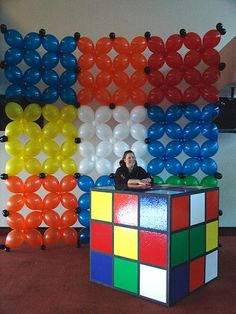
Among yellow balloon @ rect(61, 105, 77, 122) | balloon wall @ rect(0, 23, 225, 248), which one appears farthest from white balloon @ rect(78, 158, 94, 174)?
yellow balloon @ rect(61, 105, 77, 122)

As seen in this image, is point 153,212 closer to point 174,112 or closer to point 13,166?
point 174,112

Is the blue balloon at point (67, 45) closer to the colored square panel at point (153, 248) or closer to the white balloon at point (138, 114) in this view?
the white balloon at point (138, 114)

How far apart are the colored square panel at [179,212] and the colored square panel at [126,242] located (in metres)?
0.37

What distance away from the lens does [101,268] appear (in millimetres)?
3332

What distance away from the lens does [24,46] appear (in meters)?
4.29

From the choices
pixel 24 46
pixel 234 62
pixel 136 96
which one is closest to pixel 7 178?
pixel 24 46

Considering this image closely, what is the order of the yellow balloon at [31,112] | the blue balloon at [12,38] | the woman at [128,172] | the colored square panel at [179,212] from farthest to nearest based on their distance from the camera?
the yellow balloon at [31,112] → the blue balloon at [12,38] → the woman at [128,172] → the colored square panel at [179,212]

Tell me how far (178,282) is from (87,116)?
2400mm

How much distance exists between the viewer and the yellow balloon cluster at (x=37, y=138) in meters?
4.30

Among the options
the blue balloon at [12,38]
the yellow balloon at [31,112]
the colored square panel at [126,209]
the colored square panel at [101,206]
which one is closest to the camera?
the colored square panel at [126,209]

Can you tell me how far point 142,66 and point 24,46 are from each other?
1526 millimetres

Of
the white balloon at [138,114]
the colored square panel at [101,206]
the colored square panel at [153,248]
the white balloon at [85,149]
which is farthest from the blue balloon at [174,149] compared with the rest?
the colored square panel at [153,248]

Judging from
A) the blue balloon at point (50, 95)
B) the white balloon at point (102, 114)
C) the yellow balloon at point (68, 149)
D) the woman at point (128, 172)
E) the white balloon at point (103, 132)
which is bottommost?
the woman at point (128, 172)

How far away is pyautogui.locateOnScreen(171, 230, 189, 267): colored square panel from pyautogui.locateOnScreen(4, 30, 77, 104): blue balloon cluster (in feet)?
7.69
